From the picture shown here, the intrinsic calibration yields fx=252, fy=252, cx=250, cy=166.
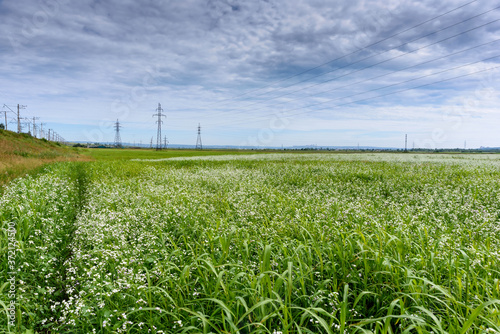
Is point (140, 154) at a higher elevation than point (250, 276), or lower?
higher

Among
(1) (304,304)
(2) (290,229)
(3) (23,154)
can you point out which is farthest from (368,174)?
(3) (23,154)

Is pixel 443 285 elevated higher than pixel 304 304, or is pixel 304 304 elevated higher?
pixel 443 285

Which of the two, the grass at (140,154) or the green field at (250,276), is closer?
the green field at (250,276)

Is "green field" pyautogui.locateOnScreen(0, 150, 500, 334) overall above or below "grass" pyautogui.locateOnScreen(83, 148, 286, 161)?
below

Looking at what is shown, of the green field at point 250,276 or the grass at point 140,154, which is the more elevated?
the grass at point 140,154

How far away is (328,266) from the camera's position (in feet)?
15.5

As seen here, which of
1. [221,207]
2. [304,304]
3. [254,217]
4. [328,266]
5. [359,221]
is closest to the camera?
[304,304]

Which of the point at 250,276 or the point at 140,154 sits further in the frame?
the point at 140,154

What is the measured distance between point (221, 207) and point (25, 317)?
6093 mm

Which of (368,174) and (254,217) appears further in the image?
(368,174)

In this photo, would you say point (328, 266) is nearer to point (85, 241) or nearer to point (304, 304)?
point (304, 304)

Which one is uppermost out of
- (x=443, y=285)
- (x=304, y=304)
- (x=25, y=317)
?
A: (x=443, y=285)

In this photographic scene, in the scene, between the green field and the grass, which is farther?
the grass

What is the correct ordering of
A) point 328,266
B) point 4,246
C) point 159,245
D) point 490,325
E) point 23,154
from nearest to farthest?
point 490,325, point 328,266, point 4,246, point 159,245, point 23,154
